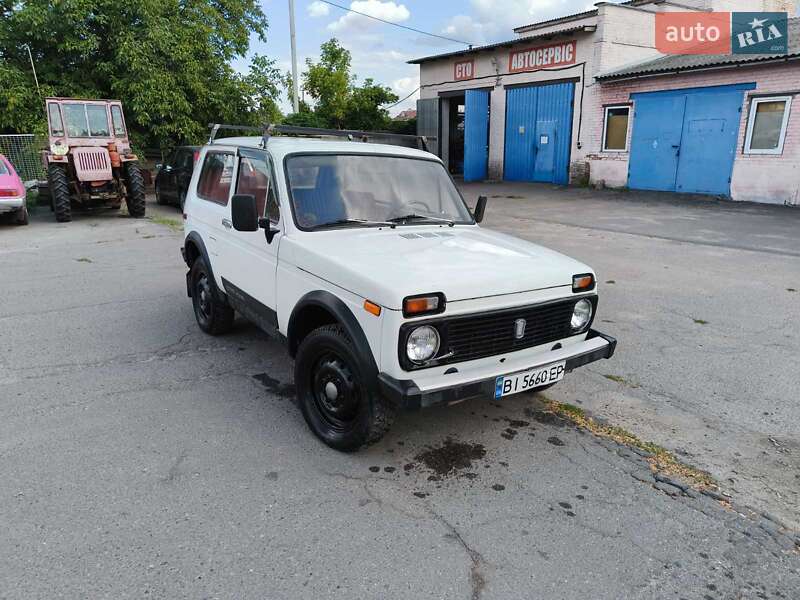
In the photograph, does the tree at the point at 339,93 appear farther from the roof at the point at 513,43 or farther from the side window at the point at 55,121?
the side window at the point at 55,121

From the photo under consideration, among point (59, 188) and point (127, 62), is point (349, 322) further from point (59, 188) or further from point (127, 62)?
point (127, 62)

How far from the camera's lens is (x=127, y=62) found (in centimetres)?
1642

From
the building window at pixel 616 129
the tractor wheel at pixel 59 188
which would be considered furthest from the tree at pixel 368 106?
the tractor wheel at pixel 59 188

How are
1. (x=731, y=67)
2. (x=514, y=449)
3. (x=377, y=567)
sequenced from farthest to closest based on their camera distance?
1. (x=731, y=67)
2. (x=514, y=449)
3. (x=377, y=567)

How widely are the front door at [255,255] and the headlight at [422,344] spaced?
4.51 feet

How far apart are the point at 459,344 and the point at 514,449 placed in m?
0.91

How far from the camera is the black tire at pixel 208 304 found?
16.9ft

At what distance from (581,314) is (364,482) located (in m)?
1.72

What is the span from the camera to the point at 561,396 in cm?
430

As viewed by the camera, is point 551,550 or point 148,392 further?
point 148,392

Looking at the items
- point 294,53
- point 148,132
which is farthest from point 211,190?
point 294,53

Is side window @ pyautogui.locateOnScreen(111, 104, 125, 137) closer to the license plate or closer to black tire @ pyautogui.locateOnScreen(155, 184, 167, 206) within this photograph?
black tire @ pyautogui.locateOnScreen(155, 184, 167, 206)

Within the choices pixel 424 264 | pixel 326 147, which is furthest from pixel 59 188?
pixel 424 264

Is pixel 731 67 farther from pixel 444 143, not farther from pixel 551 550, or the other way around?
pixel 551 550
